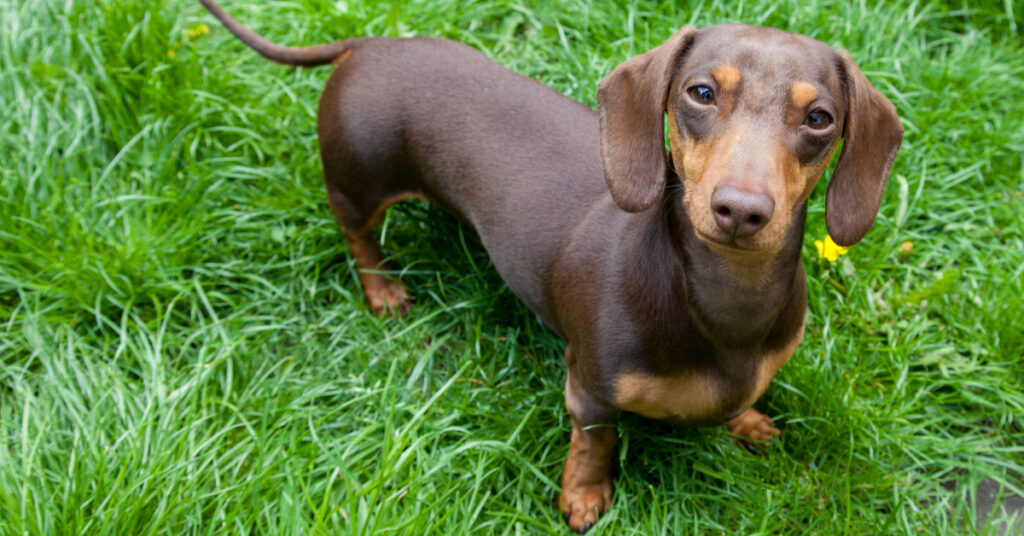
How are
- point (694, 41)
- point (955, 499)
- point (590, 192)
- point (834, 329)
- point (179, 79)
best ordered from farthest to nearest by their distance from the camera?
point (179, 79) → point (834, 329) → point (955, 499) → point (590, 192) → point (694, 41)

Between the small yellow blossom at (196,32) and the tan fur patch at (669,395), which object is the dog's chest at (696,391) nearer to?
the tan fur patch at (669,395)

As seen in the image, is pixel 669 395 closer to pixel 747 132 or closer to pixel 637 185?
pixel 637 185

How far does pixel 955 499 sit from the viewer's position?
10.6ft

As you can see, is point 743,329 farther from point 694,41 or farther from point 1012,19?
point 1012,19

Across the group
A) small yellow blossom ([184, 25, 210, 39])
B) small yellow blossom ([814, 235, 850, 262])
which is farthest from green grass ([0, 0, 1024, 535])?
small yellow blossom ([814, 235, 850, 262])

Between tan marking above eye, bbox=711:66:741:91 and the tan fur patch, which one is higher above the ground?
tan marking above eye, bbox=711:66:741:91

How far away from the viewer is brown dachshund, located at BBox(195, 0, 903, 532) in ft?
7.15

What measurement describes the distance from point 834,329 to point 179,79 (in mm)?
2973

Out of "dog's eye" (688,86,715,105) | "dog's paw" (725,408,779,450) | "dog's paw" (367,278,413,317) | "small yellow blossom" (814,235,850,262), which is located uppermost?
"dog's eye" (688,86,715,105)

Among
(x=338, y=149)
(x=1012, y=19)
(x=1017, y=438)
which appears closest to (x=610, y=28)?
(x=338, y=149)

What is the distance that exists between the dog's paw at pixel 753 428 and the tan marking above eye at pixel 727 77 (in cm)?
145

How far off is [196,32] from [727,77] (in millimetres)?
3073

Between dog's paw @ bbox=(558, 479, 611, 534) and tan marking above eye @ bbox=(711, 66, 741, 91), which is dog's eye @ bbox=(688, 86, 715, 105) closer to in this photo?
tan marking above eye @ bbox=(711, 66, 741, 91)

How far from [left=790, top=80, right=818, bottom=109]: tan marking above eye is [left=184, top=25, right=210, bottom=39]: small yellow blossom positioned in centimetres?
319
